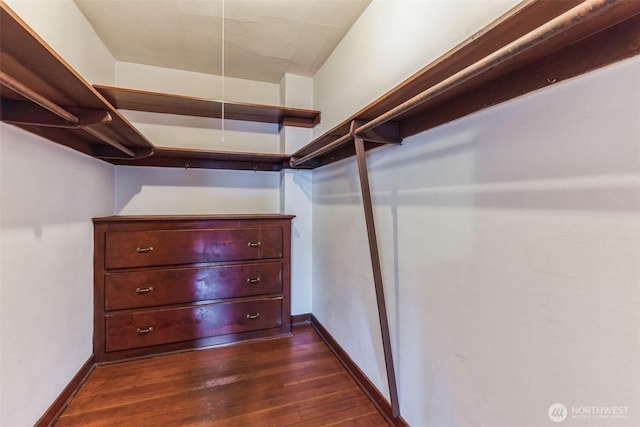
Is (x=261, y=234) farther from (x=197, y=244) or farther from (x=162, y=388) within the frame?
(x=162, y=388)

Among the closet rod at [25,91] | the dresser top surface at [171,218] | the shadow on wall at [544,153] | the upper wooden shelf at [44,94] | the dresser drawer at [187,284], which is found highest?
the upper wooden shelf at [44,94]

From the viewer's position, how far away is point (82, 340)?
6.18 feet

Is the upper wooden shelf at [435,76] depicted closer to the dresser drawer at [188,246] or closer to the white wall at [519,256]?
the white wall at [519,256]

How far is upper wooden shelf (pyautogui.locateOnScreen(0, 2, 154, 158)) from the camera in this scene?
0.82 m

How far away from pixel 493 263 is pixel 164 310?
2256 mm

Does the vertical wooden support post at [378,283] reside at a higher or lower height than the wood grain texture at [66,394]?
higher

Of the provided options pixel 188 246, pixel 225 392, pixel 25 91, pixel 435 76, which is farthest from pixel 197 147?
pixel 435 76

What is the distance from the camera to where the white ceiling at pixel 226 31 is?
1792 millimetres

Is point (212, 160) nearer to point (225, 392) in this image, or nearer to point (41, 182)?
point (41, 182)

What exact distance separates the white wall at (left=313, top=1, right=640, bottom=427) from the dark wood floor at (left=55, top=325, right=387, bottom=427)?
0.53 metres

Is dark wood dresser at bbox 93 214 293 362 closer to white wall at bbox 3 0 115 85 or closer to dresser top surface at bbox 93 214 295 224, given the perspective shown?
dresser top surface at bbox 93 214 295 224

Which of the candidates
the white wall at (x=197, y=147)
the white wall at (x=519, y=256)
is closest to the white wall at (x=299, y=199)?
the white wall at (x=197, y=147)

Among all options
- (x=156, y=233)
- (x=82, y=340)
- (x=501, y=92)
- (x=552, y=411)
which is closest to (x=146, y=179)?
(x=156, y=233)

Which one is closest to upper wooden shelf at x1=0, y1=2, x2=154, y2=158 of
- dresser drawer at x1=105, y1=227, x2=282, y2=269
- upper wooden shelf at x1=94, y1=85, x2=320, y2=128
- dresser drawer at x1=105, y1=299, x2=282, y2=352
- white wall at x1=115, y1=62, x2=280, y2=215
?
upper wooden shelf at x1=94, y1=85, x2=320, y2=128
